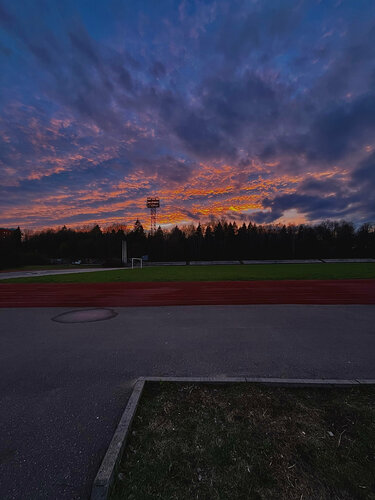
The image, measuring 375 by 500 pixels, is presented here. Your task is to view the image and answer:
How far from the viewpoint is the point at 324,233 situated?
7756 cm

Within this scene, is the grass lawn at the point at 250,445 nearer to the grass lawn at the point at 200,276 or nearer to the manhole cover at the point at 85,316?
the manhole cover at the point at 85,316

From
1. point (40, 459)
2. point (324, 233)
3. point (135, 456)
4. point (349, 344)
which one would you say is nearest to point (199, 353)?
point (135, 456)

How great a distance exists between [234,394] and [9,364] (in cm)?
418

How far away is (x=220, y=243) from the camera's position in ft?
255

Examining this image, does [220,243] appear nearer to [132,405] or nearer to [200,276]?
[200,276]

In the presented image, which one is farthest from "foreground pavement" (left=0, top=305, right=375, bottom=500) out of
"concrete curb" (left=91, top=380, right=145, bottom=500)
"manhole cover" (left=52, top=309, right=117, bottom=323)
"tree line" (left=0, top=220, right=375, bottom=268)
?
"tree line" (left=0, top=220, right=375, bottom=268)

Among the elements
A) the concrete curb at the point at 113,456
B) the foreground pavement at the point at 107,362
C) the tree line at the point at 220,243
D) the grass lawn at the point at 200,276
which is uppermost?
the tree line at the point at 220,243

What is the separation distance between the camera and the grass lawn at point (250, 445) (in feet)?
6.16

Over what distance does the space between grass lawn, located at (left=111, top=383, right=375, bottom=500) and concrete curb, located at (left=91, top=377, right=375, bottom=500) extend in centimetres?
8

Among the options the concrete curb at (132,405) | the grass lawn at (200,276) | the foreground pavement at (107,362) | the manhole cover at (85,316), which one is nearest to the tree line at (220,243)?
the grass lawn at (200,276)

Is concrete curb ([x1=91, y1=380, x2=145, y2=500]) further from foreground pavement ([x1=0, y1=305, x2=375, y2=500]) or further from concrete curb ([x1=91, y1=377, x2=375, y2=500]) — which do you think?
foreground pavement ([x1=0, y1=305, x2=375, y2=500])

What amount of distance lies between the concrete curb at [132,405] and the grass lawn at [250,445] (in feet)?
0.26

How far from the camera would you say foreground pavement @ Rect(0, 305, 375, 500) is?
7.32 ft

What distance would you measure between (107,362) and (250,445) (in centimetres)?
294
